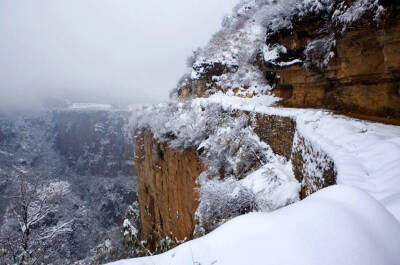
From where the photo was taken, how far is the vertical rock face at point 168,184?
10.2m

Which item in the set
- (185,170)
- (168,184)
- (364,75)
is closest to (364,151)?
(364,75)

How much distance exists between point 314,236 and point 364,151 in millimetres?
2445

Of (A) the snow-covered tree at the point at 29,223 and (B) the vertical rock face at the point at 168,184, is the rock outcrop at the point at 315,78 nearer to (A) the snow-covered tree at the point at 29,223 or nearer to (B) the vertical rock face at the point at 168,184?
(B) the vertical rock face at the point at 168,184

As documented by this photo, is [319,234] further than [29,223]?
No

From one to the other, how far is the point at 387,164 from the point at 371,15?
3.69m

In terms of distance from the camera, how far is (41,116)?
74.2m

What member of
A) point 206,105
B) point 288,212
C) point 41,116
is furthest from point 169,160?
point 41,116

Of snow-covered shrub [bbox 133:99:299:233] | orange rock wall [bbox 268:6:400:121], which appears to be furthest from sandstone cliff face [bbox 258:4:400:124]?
snow-covered shrub [bbox 133:99:299:233]

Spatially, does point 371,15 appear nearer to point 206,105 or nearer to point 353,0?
point 353,0

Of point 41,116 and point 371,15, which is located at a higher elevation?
point 371,15

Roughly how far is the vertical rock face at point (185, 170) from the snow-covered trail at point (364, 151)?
0.75 ft

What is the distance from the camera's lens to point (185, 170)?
11039 millimetres

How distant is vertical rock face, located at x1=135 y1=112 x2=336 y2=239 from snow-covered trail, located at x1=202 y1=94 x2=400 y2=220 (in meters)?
0.23

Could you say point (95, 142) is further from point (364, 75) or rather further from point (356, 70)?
point (364, 75)
